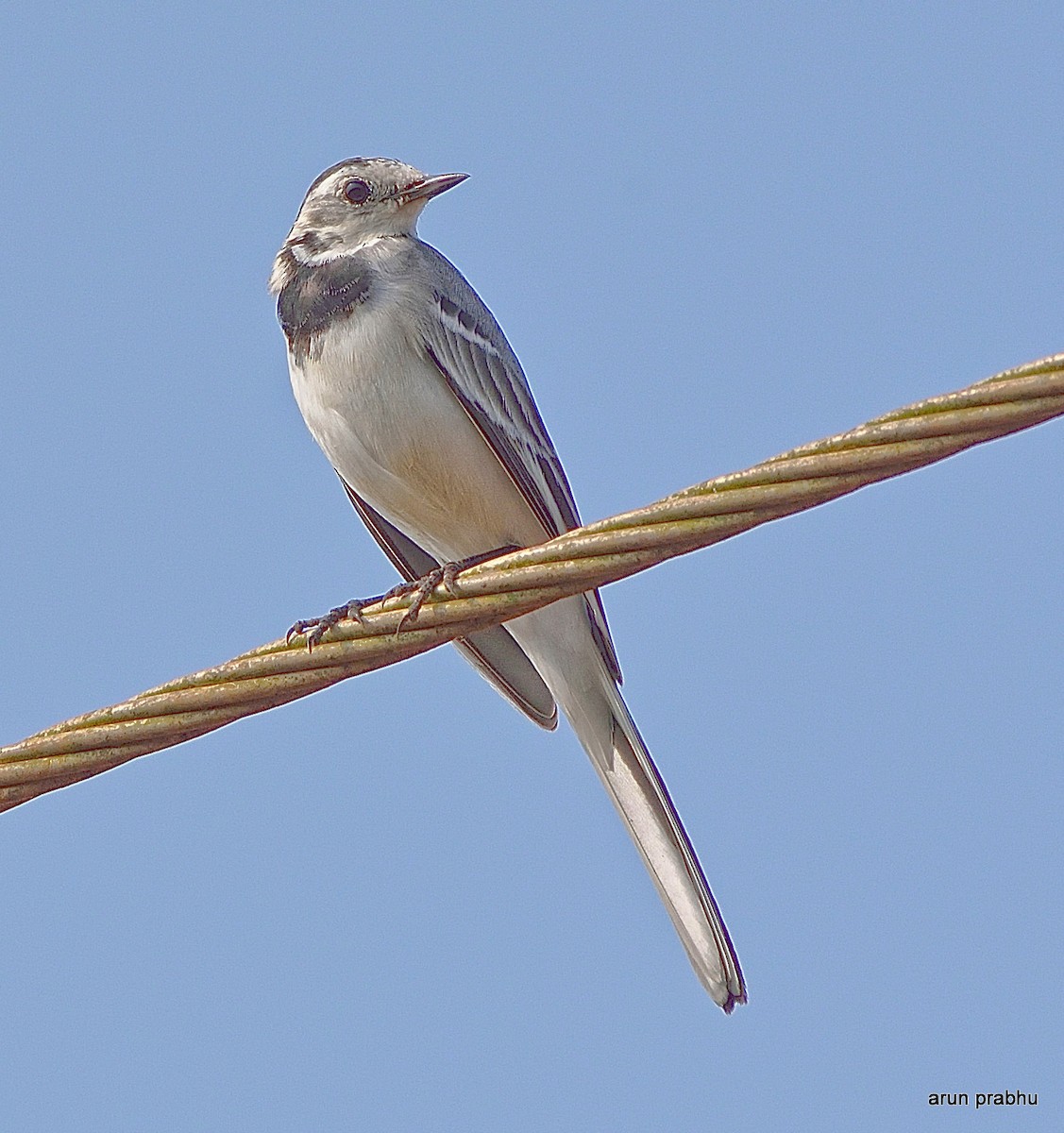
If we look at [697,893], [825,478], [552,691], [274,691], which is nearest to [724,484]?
[825,478]

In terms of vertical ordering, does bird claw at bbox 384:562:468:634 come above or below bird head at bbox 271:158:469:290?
below

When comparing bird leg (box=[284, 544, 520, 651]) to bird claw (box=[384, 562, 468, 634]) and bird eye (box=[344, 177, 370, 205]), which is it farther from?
bird eye (box=[344, 177, 370, 205])

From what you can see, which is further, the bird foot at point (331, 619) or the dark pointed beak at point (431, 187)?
the dark pointed beak at point (431, 187)

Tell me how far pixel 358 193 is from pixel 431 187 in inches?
15.5

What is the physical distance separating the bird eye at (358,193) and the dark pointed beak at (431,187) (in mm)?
190

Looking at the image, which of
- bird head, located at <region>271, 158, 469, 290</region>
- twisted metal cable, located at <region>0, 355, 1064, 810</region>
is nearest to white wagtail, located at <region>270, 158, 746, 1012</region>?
bird head, located at <region>271, 158, 469, 290</region>

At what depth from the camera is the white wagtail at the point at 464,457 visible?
741cm

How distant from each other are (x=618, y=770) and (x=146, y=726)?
3373 mm

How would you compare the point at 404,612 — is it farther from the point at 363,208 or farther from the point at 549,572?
the point at 363,208

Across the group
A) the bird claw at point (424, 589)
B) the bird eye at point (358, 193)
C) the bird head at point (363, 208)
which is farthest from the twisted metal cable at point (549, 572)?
the bird eye at point (358, 193)

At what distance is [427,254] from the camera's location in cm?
826

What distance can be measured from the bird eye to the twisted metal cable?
4285 mm

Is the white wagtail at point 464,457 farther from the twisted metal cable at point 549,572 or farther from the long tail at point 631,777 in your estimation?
the twisted metal cable at point 549,572

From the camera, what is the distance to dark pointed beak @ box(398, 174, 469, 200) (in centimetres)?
864
